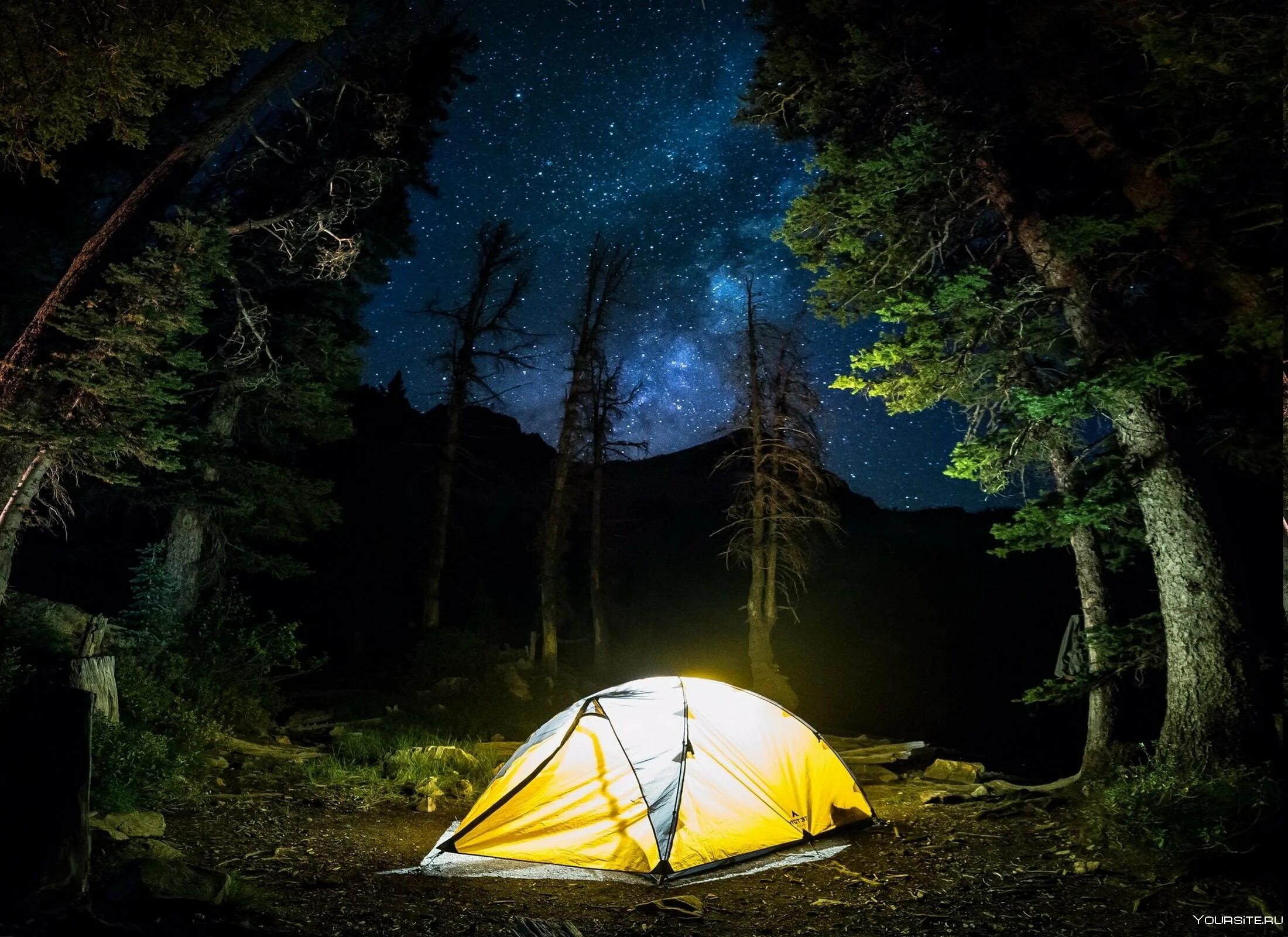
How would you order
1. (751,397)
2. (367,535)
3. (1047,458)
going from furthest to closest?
(367,535) < (751,397) < (1047,458)

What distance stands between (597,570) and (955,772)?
1728cm

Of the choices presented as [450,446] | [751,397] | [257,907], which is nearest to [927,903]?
[257,907]

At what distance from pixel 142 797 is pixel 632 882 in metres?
4.93

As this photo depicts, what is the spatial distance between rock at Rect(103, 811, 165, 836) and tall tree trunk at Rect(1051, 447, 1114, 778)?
9.46 m

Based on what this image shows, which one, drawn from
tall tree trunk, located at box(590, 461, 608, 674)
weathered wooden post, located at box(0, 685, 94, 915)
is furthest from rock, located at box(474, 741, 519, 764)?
tall tree trunk, located at box(590, 461, 608, 674)

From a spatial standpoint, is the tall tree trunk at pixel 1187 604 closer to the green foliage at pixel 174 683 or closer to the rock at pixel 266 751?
the green foliage at pixel 174 683

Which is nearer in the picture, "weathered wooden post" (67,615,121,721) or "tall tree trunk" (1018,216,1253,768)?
"tall tree trunk" (1018,216,1253,768)

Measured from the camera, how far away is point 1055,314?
8234mm

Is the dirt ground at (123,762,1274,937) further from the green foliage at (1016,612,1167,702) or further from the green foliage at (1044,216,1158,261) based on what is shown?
the green foliage at (1044,216,1158,261)

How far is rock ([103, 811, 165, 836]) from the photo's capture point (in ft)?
19.1

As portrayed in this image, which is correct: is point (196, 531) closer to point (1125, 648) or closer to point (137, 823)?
point (137, 823)

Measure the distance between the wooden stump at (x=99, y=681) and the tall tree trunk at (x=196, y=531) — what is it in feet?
12.8

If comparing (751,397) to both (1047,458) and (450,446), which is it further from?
(1047,458)

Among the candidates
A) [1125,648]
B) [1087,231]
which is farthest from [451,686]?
[1087,231]
